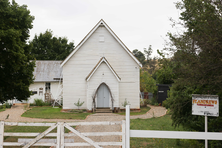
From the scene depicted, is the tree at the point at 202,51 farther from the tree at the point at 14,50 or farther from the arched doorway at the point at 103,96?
the arched doorway at the point at 103,96

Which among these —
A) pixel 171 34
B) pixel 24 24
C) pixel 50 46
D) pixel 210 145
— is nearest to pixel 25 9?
pixel 24 24

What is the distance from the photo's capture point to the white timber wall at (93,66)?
2003cm

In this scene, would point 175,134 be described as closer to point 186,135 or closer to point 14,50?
point 186,135

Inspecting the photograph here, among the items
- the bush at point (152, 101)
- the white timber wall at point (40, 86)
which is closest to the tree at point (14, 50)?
the white timber wall at point (40, 86)

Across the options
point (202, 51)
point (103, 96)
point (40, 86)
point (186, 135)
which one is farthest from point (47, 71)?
point (186, 135)

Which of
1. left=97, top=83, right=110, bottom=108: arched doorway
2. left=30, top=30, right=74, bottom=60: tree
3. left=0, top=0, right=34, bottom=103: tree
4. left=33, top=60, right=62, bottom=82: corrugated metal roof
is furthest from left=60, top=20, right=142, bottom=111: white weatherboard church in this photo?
left=30, top=30, right=74, bottom=60: tree

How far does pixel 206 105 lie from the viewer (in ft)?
20.7

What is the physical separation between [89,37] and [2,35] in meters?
12.1

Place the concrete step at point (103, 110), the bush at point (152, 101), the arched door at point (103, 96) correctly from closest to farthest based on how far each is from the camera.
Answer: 1. the concrete step at point (103, 110)
2. the arched door at point (103, 96)
3. the bush at point (152, 101)

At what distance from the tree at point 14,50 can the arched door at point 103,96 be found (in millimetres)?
8789

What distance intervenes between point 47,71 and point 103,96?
12123 millimetres

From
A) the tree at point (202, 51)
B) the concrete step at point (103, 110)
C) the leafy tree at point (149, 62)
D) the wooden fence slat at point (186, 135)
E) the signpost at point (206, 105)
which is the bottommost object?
the concrete step at point (103, 110)

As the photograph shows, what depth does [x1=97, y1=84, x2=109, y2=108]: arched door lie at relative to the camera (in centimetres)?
1925

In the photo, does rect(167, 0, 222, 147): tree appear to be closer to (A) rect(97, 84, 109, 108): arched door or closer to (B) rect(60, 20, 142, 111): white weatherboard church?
(A) rect(97, 84, 109, 108): arched door
